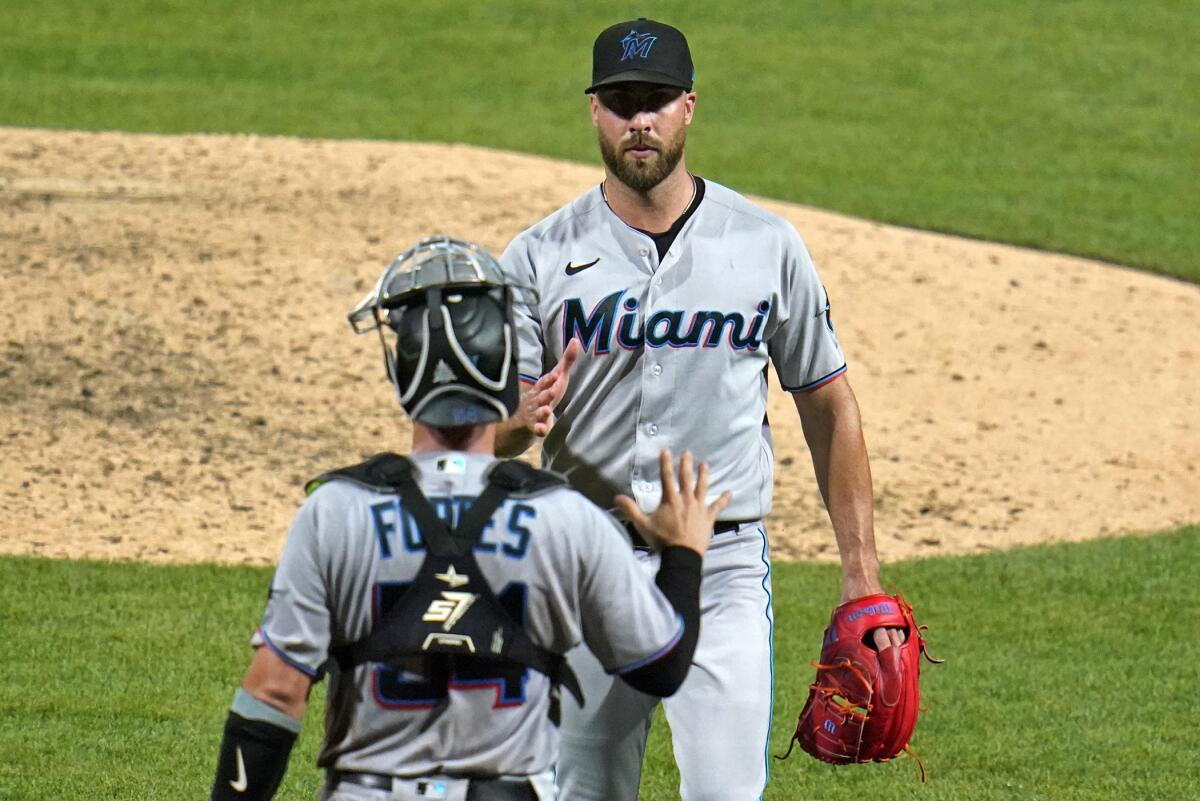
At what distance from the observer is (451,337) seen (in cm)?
347

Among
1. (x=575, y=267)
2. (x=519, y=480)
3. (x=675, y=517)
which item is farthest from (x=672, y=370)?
(x=519, y=480)

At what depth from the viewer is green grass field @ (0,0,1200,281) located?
17906 mm

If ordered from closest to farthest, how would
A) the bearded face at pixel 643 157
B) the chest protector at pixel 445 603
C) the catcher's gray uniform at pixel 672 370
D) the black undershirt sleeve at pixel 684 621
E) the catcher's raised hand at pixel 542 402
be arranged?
the chest protector at pixel 445 603 → the black undershirt sleeve at pixel 684 621 → the catcher's raised hand at pixel 542 402 → the catcher's gray uniform at pixel 672 370 → the bearded face at pixel 643 157

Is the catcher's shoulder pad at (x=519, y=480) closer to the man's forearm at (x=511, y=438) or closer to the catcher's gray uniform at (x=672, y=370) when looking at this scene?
the man's forearm at (x=511, y=438)

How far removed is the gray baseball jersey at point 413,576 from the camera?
3.38 m

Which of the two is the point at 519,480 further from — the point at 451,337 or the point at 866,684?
the point at 866,684

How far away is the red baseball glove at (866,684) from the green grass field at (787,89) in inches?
457

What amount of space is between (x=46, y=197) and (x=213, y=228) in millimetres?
1495

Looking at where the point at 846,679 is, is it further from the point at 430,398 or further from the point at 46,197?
the point at 46,197

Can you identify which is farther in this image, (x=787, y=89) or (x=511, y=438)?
(x=787, y=89)

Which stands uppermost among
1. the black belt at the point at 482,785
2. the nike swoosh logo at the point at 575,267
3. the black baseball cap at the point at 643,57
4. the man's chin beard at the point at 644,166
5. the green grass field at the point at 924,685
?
the black baseball cap at the point at 643,57

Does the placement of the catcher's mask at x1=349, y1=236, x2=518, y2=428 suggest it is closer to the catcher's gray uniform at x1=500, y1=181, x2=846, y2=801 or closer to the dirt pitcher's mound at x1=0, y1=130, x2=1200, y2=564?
the catcher's gray uniform at x1=500, y1=181, x2=846, y2=801

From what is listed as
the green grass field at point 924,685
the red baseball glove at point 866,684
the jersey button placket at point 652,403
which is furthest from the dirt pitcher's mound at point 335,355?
the red baseball glove at point 866,684

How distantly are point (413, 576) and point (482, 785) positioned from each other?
0.42m
